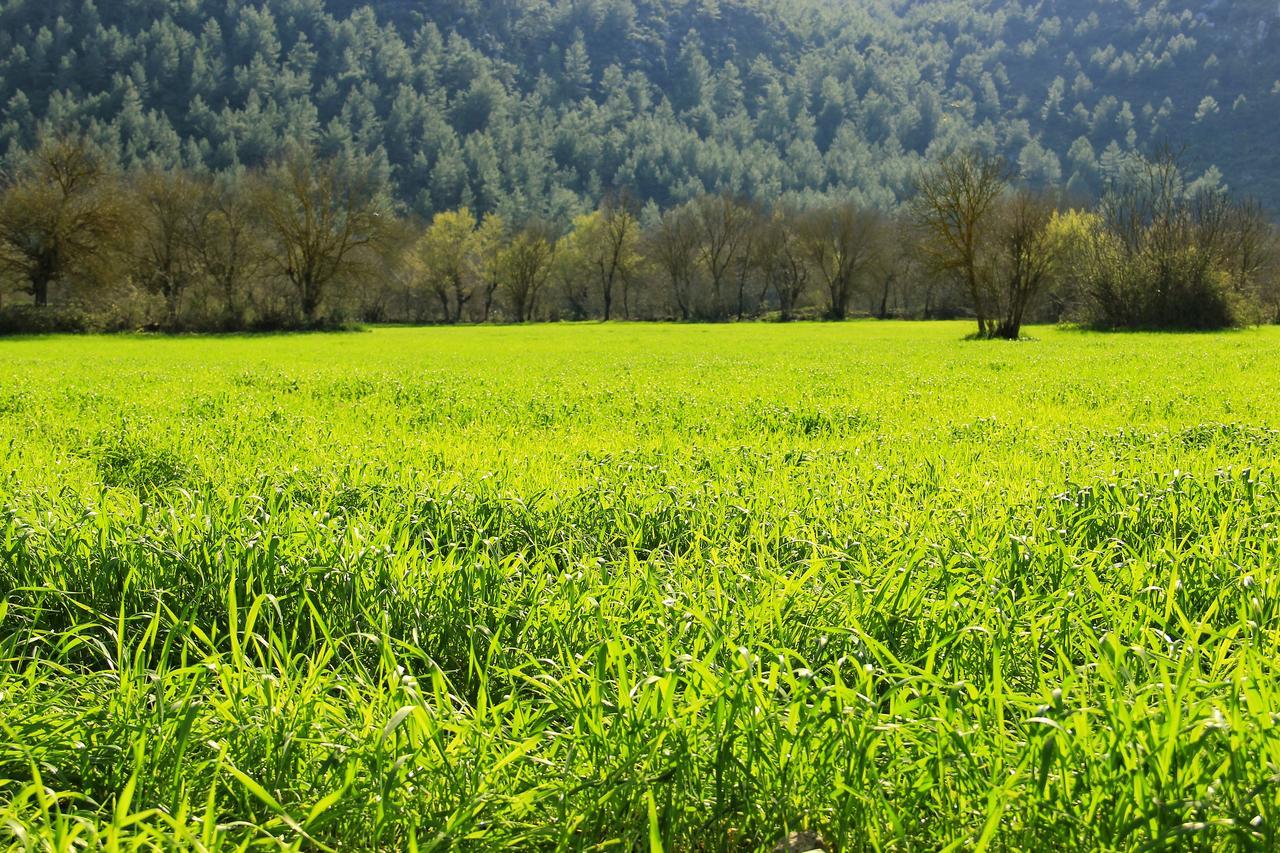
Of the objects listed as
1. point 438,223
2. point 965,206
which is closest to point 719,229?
point 438,223

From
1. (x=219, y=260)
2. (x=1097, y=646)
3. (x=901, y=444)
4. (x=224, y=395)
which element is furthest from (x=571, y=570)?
(x=219, y=260)

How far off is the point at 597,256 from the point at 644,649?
10351 cm

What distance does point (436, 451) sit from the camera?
797cm

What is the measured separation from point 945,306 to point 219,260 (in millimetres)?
80984

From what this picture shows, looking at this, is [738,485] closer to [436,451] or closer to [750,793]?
[436,451]

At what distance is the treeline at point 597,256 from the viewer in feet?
146

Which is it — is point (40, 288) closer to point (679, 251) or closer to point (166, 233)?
point (166, 233)

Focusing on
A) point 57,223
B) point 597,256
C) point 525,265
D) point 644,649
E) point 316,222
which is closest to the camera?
point 644,649

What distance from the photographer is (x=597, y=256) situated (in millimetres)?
103688

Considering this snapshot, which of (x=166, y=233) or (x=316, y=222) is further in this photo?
(x=166, y=233)

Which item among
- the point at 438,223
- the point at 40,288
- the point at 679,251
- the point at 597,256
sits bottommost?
the point at 40,288

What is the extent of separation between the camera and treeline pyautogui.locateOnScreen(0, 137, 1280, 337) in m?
44.6

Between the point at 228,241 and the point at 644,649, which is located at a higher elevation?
the point at 228,241

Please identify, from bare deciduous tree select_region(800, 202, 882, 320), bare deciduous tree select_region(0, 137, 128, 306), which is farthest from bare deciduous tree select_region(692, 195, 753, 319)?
bare deciduous tree select_region(0, 137, 128, 306)
